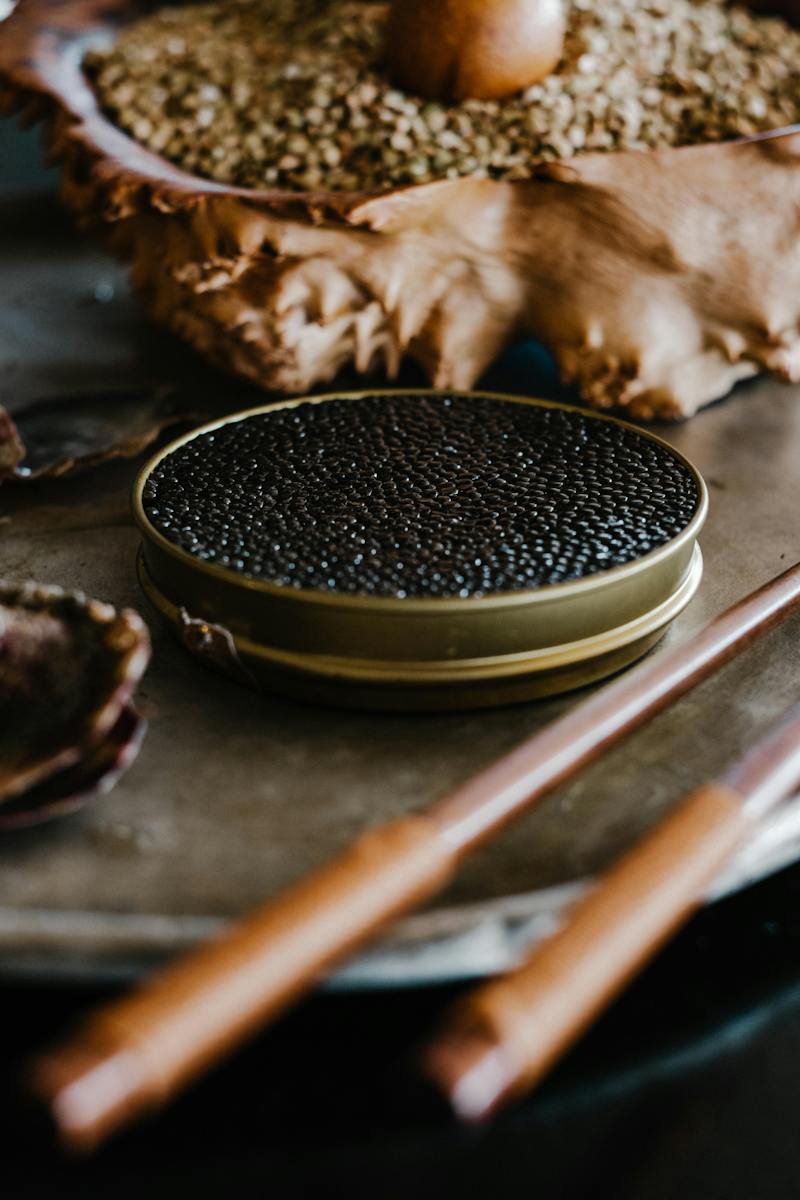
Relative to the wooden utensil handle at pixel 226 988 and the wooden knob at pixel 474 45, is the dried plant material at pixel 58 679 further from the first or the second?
the wooden knob at pixel 474 45

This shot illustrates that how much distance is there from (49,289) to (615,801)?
3.30 feet

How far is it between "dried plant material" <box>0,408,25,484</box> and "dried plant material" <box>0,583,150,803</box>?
297 mm

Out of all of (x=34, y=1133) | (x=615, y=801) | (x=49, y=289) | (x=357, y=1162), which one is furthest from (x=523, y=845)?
(x=49, y=289)

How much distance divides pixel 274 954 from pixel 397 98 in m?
0.80

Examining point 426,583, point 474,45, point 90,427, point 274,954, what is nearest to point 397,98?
point 474,45

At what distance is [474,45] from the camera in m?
0.96

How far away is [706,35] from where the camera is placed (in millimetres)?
1108

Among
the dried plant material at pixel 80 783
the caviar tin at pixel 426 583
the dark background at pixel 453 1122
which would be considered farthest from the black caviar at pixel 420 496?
the dark background at pixel 453 1122

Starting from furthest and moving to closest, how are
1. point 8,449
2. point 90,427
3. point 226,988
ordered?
1. point 90,427
2. point 8,449
3. point 226,988

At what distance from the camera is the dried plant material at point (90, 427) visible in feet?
3.13

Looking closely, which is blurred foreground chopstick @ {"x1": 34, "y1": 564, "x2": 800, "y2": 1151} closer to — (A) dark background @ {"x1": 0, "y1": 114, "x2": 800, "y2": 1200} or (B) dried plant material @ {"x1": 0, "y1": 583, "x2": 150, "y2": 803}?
(A) dark background @ {"x1": 0, "y1": 114, "x2": 800, "y2": 1200}

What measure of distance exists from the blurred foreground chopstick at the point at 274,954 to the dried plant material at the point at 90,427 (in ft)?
1.75

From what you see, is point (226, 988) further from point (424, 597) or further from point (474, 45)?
point (474, 45)

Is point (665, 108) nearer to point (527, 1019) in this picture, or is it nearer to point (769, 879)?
point (769, 879)
